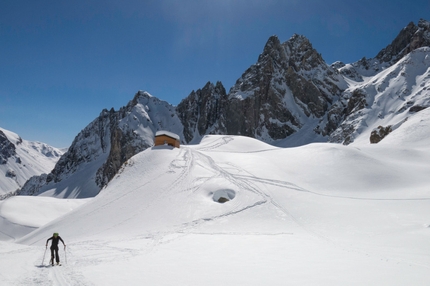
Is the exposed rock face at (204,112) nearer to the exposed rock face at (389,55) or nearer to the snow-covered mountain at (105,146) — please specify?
the snow-covered mountain at (105,146)

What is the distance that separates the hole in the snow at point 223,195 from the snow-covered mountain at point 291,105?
47409mm

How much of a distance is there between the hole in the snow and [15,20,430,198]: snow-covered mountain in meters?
47.4

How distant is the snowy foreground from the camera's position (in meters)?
8.43

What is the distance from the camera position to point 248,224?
1711 cm

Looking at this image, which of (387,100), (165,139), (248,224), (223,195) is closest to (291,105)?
(387,100)

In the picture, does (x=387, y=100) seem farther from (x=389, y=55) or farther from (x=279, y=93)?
(x=389, y=55)

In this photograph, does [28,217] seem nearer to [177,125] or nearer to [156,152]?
[156,152]

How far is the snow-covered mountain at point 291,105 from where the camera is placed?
78.2 m

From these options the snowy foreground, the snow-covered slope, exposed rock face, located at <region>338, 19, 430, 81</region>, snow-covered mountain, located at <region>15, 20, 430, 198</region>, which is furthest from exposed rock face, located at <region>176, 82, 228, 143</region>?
the snowy foreground

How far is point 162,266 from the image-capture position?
9.34 metres

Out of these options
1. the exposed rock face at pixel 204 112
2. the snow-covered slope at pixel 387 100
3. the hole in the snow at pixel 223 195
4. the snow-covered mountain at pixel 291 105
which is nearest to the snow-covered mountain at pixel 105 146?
the snow-covered mountain at pixel 291 105

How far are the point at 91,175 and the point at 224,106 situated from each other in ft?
268

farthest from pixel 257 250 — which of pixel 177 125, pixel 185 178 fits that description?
pixel 177 125

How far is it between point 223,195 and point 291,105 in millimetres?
88188
